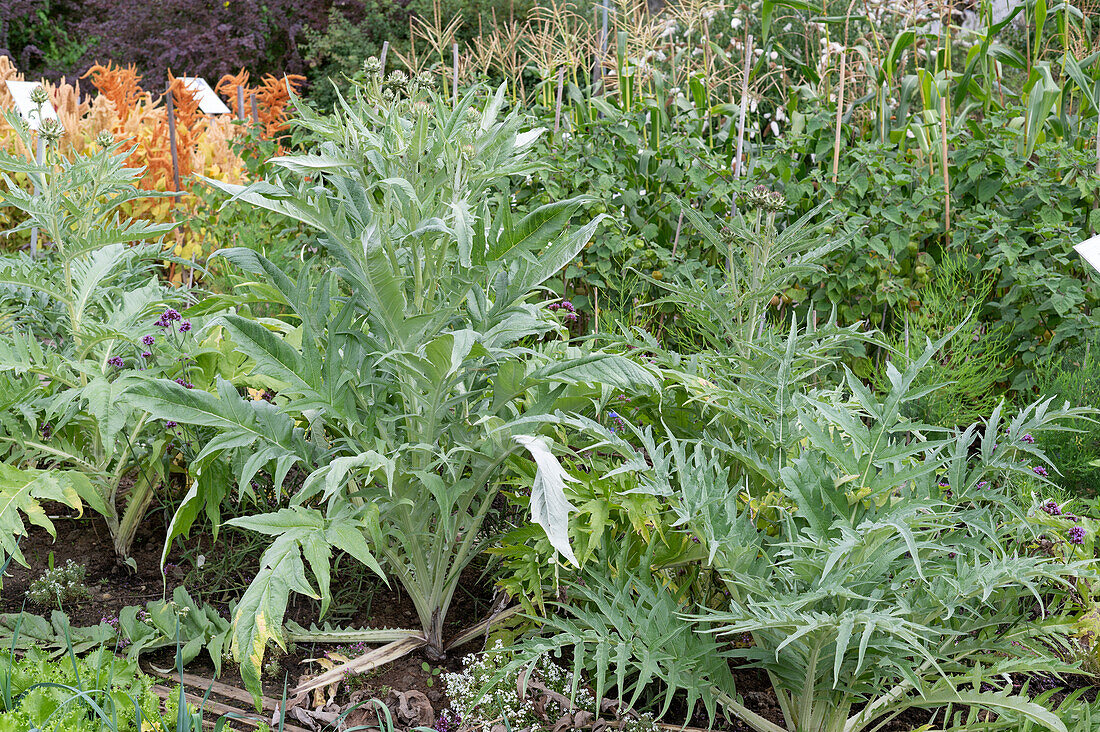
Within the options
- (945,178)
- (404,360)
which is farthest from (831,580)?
(945,178)

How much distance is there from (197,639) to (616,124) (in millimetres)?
3017

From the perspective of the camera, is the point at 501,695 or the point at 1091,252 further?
the point at 1091,252

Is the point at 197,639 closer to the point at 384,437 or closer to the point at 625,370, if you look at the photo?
the point at 384,437

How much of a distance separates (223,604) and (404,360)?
3.70ft

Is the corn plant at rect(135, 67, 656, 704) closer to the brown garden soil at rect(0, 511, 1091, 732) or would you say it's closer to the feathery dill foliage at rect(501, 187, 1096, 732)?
the brown garden soil at rect(0, 511, 1091, 732)

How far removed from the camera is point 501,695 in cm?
203

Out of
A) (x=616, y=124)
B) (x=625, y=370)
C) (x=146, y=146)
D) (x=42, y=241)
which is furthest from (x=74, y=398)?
(x=146, y=146)

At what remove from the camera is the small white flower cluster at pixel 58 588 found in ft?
8.01

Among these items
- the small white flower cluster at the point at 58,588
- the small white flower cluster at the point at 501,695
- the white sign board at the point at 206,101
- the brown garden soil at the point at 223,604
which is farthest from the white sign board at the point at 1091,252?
the white sign board at the point at 206,101

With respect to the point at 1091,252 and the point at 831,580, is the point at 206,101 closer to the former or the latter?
the point at 1091,252

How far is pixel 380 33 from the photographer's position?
51.1ft

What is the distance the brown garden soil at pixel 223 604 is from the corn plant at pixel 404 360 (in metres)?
0.16

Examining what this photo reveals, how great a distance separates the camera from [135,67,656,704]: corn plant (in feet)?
6.18

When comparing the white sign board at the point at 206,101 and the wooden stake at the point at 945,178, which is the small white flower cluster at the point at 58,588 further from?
the white sign board at the point at 206,101
